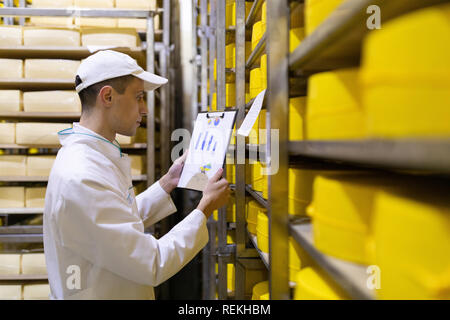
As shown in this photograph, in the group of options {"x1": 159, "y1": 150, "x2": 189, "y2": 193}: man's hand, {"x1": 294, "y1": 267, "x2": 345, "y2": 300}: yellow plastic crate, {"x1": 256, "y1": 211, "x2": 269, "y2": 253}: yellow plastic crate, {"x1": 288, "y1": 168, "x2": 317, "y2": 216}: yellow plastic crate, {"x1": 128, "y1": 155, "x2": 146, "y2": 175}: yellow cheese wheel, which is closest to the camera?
{"x1": 294, "y1": 267, "x2": 345, "y2": 300}: yellow plastic crate

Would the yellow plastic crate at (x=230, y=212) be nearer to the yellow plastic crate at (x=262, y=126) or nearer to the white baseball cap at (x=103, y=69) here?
the yellow plastic crate at (x=262, y=126)

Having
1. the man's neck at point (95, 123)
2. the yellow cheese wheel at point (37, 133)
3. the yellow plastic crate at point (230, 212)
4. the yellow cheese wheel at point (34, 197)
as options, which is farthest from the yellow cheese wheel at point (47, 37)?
the yellow plastic crate at point (230, 212)

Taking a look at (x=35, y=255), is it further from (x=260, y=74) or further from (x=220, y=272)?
(x=260, y=74)

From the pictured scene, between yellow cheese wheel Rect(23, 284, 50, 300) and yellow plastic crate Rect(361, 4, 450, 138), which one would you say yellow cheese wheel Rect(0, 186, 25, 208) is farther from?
yellow plastic crate Rect(361, 4, 450, 138)

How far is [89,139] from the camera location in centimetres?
145

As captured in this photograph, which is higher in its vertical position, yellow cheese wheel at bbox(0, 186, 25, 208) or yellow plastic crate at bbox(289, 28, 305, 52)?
yellow plastic crate at bbox(289, 28, 305, 52)

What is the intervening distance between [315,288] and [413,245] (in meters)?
0.37

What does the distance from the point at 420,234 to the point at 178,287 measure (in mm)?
3700

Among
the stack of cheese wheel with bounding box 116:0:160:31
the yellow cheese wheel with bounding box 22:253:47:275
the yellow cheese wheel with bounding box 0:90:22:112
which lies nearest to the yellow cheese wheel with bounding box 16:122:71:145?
the yellow cheese wheel with bounding box 0:90:22:112

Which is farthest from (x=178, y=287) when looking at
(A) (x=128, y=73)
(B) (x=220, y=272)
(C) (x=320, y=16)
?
(C) (x=320, y=16)

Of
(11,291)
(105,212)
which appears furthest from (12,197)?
(105,212)

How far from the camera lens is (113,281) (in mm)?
1357

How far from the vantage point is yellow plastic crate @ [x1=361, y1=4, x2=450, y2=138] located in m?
0.50

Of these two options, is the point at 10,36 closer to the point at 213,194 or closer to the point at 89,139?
the point at 89,139
